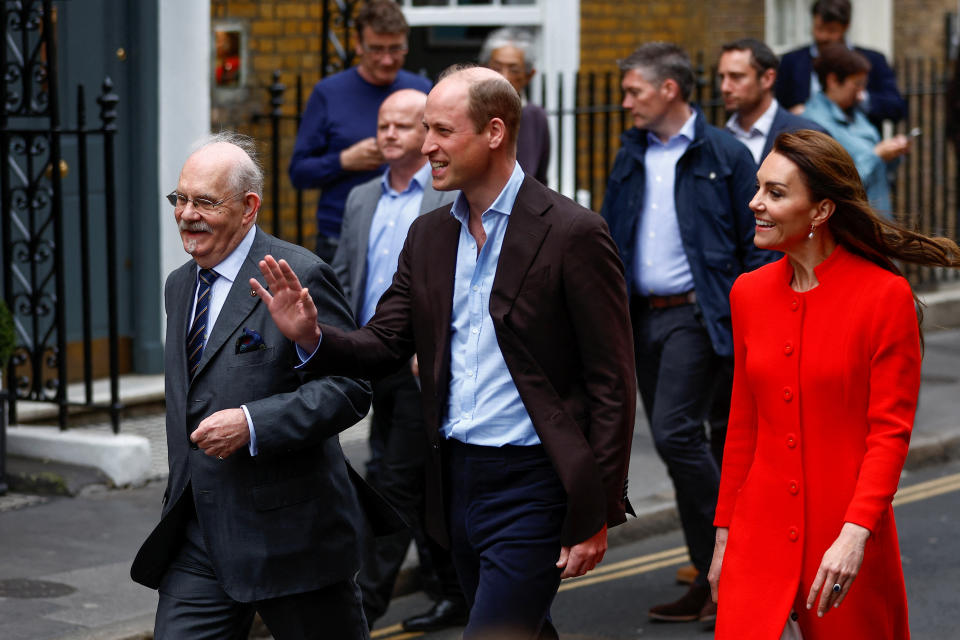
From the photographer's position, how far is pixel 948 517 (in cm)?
816

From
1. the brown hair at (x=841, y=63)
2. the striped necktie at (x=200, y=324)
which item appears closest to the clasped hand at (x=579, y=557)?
the striped necktie at (x=200, y=324)

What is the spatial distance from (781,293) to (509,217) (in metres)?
0.71

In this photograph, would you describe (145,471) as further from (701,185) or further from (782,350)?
(782,350)

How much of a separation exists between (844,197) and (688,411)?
7.99 feet

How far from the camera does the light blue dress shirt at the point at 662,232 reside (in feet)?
21.1

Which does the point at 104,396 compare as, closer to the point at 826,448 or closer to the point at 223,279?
the point at 223,279

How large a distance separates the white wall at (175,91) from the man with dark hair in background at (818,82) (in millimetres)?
3462

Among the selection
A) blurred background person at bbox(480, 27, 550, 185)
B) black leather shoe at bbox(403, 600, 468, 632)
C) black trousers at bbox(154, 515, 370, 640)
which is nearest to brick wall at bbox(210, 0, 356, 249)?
blurred background person at bbox(480, 27, 550, 185)

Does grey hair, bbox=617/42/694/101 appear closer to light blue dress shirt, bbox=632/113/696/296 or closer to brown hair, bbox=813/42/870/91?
light blue dress shirt, bbox=632/113/696/296

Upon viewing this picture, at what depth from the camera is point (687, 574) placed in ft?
22.6

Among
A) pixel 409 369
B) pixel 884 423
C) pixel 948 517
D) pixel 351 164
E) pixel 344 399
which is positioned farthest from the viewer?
pixel 948 517

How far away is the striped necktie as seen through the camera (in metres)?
4.19

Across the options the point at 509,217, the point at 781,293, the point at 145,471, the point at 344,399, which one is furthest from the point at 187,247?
the point at 145,471

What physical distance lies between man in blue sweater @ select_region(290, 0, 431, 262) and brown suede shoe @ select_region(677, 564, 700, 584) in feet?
6.85
